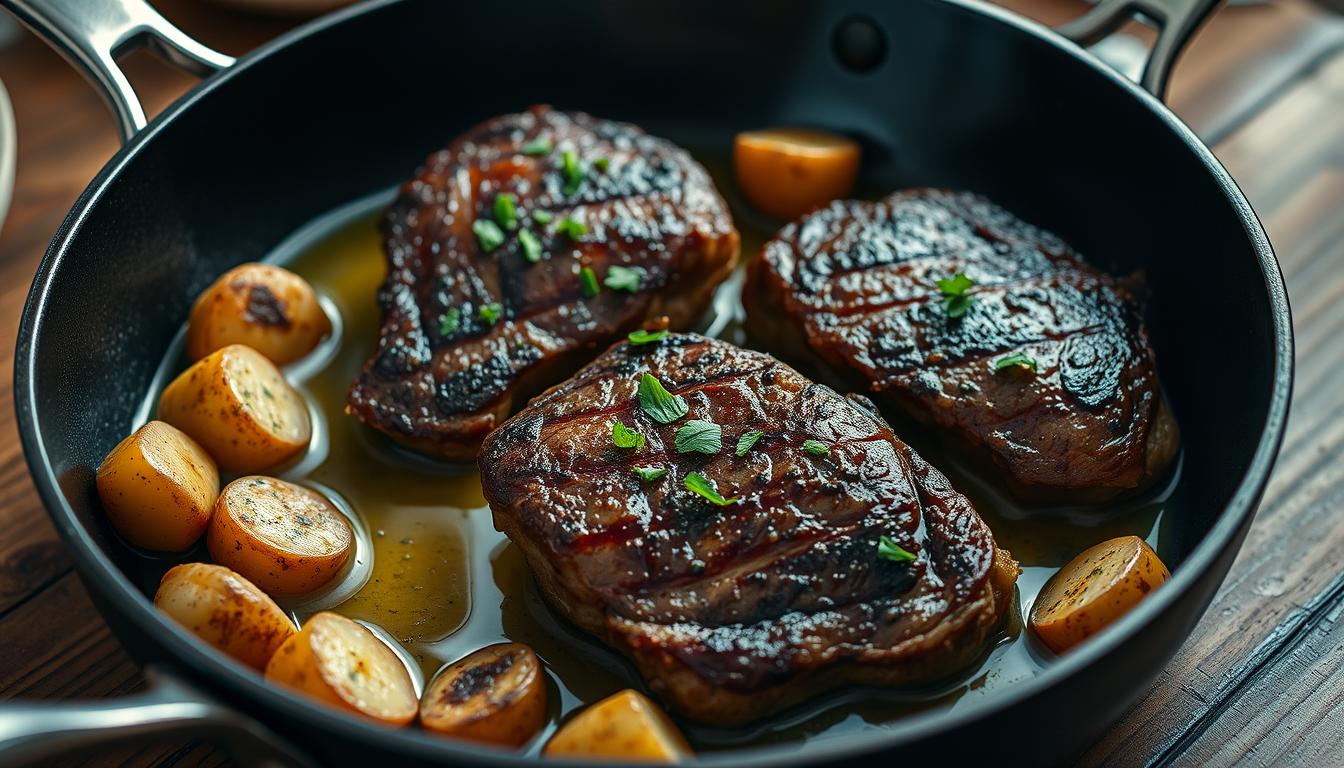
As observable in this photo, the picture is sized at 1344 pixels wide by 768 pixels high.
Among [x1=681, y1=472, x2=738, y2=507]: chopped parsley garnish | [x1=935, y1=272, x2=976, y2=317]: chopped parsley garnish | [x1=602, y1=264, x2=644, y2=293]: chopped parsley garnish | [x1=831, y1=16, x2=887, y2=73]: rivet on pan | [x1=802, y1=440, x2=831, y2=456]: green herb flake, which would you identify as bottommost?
[x1=681, y1=472, x2=738, y2=507]: chopped parsley garnish

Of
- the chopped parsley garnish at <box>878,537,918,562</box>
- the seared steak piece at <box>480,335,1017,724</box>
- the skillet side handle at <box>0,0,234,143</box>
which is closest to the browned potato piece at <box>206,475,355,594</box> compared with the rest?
the seared steak piece at <box>480,335,1017,724</box>

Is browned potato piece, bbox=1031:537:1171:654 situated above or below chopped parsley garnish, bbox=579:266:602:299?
below

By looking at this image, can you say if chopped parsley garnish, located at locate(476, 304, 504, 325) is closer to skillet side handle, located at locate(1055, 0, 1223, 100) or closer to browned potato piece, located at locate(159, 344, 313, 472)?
browned potato piece, located at locate(159, 344, 313, 472)

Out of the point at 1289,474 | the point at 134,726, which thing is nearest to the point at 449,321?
the point at 134,726

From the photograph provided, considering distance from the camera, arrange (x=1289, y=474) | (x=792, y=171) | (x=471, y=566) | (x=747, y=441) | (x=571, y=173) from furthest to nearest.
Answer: (x=792, y=171) → (x=571, y=173) → (x=1289, y=474) → (x=471, y=566) → (x=747, y=441)

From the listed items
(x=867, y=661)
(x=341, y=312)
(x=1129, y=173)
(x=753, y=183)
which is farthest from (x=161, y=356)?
(x=1129, y=173)

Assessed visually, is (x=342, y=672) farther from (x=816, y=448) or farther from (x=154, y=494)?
(x=816, y=448)
